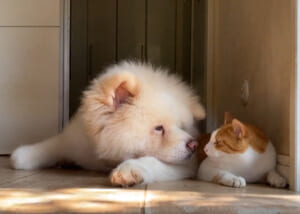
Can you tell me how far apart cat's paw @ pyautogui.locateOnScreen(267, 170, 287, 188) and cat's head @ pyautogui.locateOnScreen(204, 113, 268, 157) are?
0.31 feet

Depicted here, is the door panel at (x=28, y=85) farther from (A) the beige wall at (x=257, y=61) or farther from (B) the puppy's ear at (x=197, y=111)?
(B) the puppy's ear at (x=197, y=111)

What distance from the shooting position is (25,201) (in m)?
1.26

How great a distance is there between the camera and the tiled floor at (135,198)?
119 cm

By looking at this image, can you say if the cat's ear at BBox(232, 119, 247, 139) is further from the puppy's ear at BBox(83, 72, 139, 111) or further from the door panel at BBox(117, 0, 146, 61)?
the door panel at BBox(117, 0, 146, 61)

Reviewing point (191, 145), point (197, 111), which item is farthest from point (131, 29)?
point (191, 145)

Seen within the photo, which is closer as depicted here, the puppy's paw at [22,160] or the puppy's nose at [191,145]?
the puppy's nose at [191,145]

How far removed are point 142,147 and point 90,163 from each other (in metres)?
0.40

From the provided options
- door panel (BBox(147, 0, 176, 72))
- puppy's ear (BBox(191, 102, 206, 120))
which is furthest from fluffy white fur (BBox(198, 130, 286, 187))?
door panel (BBox(147, 0, 176, 72))

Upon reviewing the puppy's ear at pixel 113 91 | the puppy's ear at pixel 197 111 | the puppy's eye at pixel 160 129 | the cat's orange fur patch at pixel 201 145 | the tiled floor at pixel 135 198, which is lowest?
the tiled floor at pixel 135 198

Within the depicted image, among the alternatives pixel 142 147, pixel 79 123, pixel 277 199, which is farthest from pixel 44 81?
pixel 277 199

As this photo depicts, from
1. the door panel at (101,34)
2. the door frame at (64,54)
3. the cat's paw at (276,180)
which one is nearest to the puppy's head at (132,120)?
the cat's paw at (276,180)

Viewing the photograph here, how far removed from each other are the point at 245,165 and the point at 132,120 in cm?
45

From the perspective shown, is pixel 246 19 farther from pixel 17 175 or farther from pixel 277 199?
pixel 17 175

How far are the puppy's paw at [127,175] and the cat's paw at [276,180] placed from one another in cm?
46
